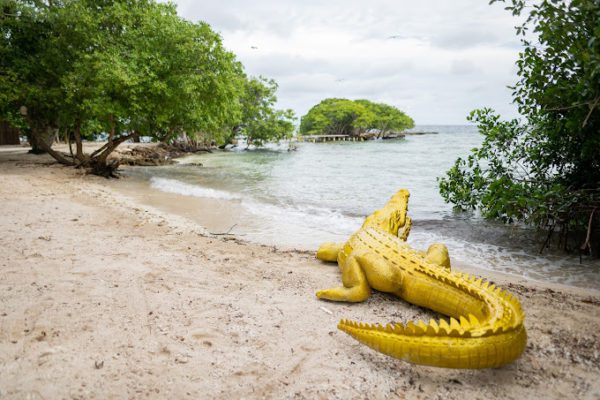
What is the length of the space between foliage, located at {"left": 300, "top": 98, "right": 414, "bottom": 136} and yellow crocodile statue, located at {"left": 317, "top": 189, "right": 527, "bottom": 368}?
86.1m

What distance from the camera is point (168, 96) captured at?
14438 millimetres

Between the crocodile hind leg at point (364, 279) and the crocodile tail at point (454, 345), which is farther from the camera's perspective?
the crocodile hind leg at point (364, 279)

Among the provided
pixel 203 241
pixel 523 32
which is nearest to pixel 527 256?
pixel 523 32

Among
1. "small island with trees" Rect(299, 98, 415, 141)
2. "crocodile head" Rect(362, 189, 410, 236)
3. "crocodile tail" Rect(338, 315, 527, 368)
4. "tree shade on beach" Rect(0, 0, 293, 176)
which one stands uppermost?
"small island with trees" Rect(299, 98, 415, 141)

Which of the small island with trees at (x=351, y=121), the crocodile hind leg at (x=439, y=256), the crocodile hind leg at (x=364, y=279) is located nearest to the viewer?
the crocodile hind leg at (x=364, y=279)

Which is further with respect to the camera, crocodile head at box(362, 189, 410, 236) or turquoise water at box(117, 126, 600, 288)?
turquoise water at box(117, 126, 600, 288)

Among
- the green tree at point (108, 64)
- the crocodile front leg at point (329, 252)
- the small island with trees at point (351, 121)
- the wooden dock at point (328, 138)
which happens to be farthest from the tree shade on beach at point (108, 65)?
the small island with trees at point (351, 121)

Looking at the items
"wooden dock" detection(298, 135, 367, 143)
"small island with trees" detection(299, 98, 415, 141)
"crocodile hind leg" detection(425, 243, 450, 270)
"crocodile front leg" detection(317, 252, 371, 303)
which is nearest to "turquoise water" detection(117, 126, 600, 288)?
"crocodile hind leg" detection(425, 243, 450, 270)

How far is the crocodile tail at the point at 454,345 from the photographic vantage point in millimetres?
2619

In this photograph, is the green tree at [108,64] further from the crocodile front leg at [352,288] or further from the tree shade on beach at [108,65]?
the crocodile front leg at [352,288]

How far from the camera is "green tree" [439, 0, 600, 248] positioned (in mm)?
4422

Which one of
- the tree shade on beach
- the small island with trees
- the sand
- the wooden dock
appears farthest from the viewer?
the small island with trees

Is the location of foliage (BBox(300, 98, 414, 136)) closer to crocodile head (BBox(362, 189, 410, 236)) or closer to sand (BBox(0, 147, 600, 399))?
crocodile head (BBox(362, 189, 410, 236))

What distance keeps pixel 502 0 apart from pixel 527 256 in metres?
4.25
